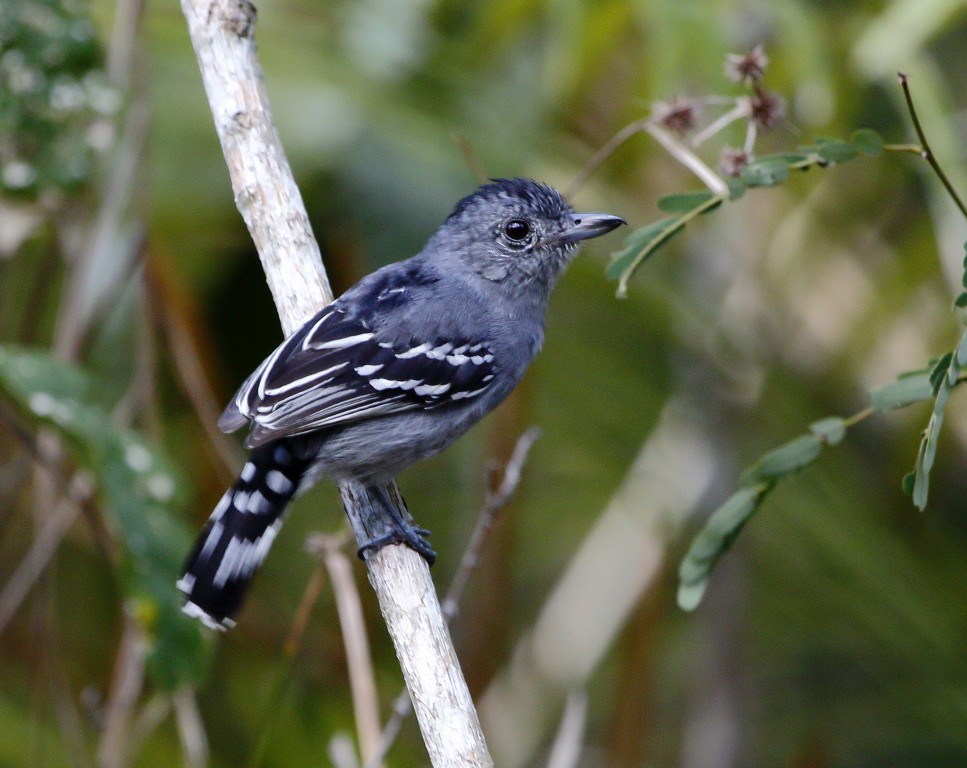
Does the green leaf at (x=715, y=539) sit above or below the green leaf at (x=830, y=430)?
below

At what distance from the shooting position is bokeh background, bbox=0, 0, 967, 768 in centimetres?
418

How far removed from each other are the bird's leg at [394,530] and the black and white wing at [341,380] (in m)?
0.25

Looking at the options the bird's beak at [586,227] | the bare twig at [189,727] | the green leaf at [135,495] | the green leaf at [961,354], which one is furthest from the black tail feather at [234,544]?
the green leaf at [961,354]

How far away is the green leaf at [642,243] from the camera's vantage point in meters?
2.27

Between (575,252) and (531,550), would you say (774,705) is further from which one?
(575,252)

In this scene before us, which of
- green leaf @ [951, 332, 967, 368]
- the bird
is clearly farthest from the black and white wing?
green leaf @ [951, 332, 967, 368]

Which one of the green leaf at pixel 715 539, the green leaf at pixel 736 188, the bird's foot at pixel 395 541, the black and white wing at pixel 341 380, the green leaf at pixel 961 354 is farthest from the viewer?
the black and white wing at pixel 341 380

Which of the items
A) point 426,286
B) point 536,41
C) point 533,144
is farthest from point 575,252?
point 536,41

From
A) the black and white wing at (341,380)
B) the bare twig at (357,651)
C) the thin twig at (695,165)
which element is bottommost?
A: the bare twig at (357,651)

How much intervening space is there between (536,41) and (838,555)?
3.16 m

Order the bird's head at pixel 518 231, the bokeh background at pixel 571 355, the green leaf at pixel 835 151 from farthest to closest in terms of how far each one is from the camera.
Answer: the bokeh background at pixel 571 355 → the bird's head at pixel 518 231 → the green leaf at pixel 835 151

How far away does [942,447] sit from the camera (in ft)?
15.9

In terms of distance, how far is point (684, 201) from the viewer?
2377 millimetres

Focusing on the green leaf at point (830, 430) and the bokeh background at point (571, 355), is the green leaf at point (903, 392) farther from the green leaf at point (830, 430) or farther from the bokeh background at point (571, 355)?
the bokeh background at point (571, 355)
